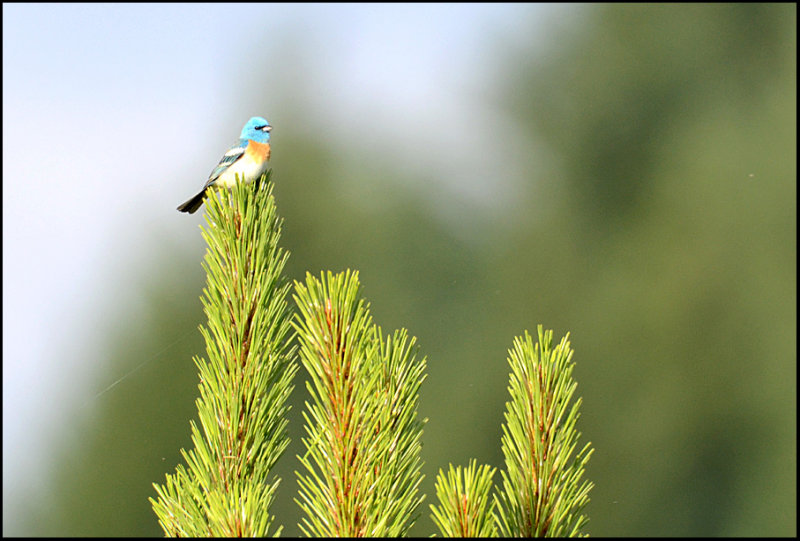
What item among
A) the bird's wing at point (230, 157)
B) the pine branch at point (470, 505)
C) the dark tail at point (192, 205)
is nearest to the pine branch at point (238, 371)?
the pine branch at point (470, 505)

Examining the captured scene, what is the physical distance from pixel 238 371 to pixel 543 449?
797 mm

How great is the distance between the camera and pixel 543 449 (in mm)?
2152

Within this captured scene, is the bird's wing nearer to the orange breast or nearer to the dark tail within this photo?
the orange breast

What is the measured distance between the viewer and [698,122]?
27.4m

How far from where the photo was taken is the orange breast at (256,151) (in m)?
4.94

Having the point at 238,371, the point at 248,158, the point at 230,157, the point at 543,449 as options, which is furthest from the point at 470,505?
the point at 230,157

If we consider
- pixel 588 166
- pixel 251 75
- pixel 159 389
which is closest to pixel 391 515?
pixel 159 389

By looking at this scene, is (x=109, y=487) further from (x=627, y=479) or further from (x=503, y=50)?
(x=503, y=50)

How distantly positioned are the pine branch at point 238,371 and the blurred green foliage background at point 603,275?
58.9 ft

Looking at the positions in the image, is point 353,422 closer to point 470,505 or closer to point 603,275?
point 470,505

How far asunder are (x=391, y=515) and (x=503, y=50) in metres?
30.0

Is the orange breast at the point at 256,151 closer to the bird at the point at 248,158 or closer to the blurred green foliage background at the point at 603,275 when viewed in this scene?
the bird at the point at 248,158

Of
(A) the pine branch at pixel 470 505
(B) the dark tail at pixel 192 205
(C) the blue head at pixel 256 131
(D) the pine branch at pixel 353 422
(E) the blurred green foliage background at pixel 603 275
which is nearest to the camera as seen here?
(A) the pine branch at pixel 470 505

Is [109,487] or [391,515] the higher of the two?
[109,487]
